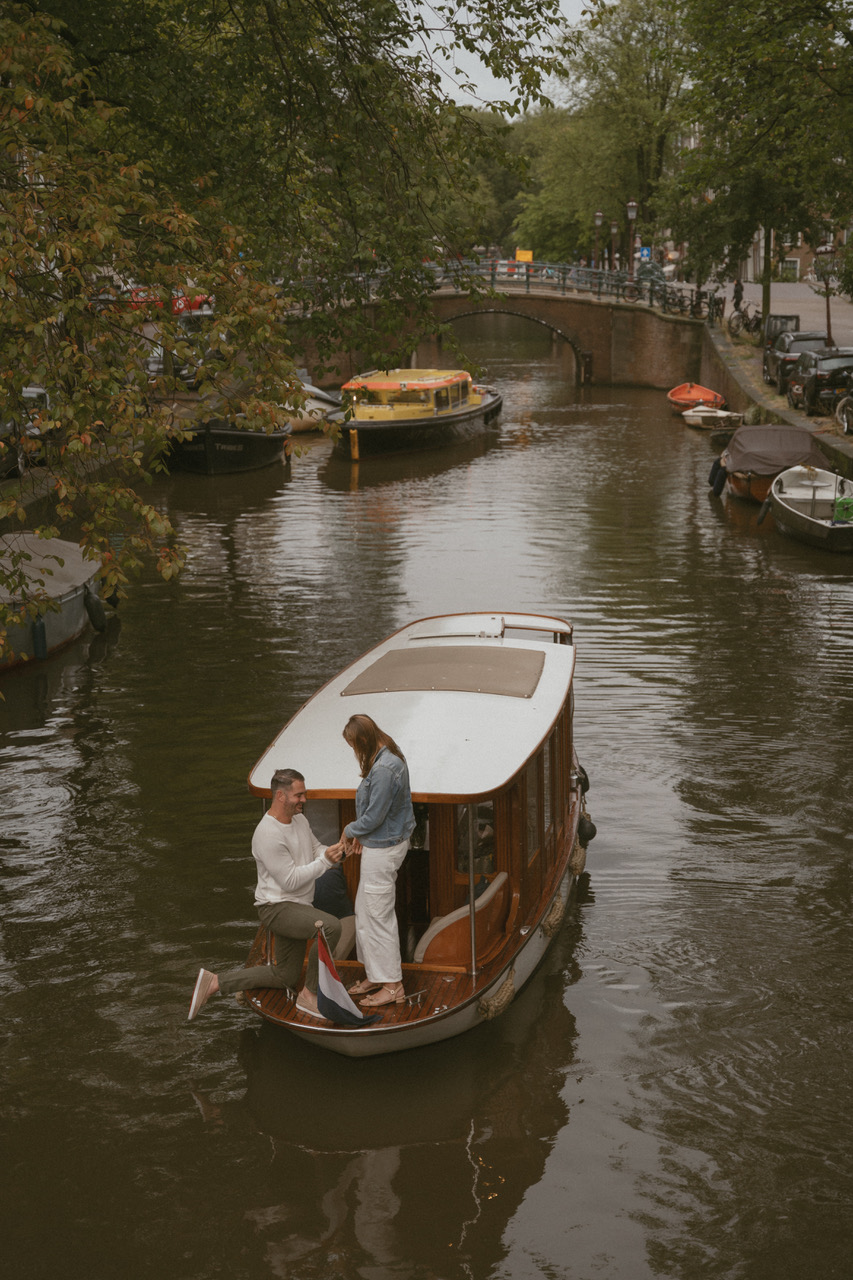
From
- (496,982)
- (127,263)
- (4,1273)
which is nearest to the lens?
(4,1273)

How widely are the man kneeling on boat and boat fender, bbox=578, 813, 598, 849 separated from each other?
128 inches

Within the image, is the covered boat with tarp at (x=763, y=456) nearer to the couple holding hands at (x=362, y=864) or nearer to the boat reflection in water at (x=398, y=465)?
the boat reflection in water at (x=398, y=465)

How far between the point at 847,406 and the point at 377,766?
23.4 m

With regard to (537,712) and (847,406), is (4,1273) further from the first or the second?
(847,406)

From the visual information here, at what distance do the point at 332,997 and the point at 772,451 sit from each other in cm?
2100

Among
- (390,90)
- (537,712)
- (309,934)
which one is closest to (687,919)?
(537,712)

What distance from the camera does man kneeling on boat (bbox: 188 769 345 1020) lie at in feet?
24.3

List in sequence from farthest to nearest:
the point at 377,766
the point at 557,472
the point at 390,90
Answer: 1. the point at 557,472
2. the point at 390,90
3. the point at 377,766

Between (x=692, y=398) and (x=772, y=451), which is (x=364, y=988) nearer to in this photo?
(x=772, y=451)

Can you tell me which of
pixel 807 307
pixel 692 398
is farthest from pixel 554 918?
pixel 807 307

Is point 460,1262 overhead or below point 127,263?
below

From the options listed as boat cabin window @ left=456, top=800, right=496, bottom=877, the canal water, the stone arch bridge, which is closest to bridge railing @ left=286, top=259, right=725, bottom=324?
the stone arch bridge

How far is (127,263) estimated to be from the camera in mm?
8586

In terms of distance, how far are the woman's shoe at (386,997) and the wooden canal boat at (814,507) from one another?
16.8 metres
